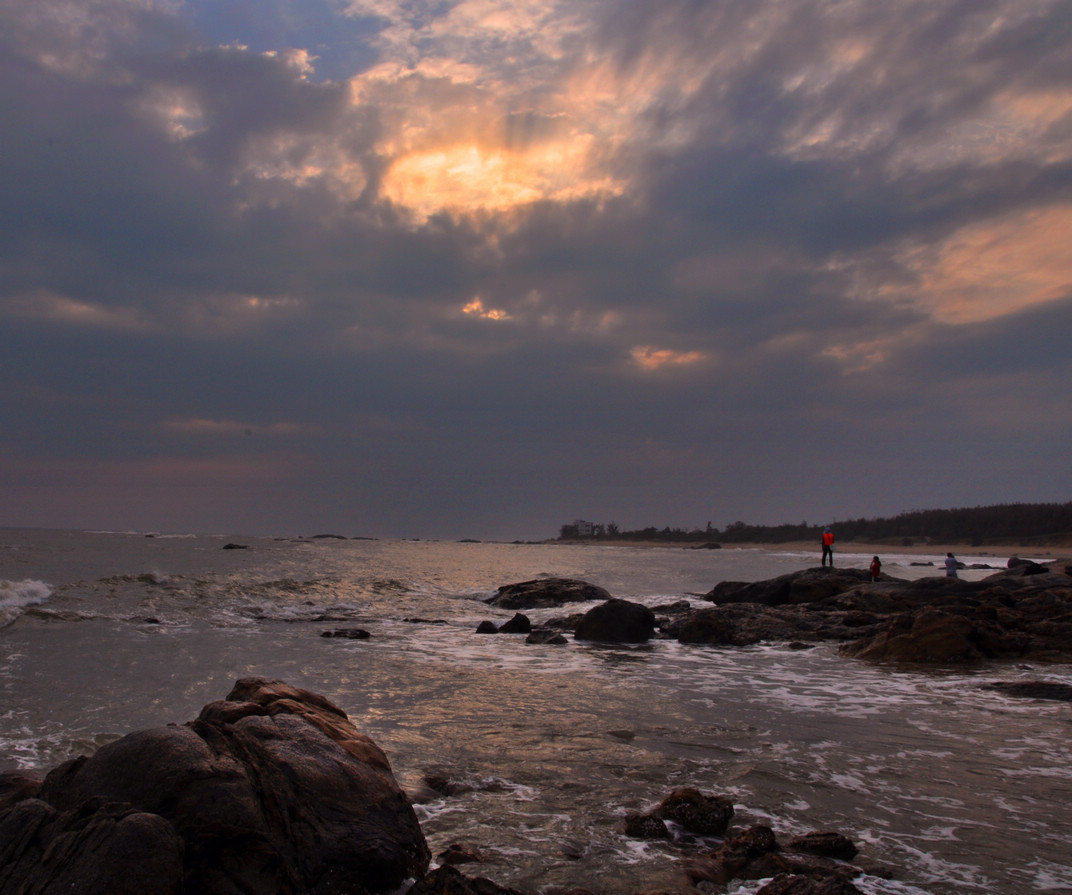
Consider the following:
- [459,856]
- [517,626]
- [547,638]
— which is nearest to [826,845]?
[459,856]

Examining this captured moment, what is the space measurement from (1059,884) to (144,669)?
11.6 meters

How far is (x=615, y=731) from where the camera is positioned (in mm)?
7680

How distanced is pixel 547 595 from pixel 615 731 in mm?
16584

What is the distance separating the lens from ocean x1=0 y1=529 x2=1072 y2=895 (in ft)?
15.4

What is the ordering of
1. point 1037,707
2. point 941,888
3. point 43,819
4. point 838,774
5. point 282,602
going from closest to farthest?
point 43,819
point 941,888
point 838,774
point 1037,707
point 282,602

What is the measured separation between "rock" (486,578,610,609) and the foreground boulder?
19166 mm

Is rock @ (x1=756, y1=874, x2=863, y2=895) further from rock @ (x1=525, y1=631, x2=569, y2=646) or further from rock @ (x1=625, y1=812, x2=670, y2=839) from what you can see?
rock @ (x1=525, y1=631, x2=569, y2=646)

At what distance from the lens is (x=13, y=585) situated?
797 inches

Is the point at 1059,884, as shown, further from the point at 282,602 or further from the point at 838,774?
the point at 282,602

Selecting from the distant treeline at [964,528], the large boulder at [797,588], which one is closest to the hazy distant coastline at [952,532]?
the distant treeline at [964,528]

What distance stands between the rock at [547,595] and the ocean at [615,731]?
7287 millimetres

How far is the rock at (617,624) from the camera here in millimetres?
15938

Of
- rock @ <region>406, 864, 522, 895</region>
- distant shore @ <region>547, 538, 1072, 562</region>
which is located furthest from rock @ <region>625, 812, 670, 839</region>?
distant shore @ <region>547, 538, 1072, 562</region>

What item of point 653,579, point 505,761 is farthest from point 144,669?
point 653,579
